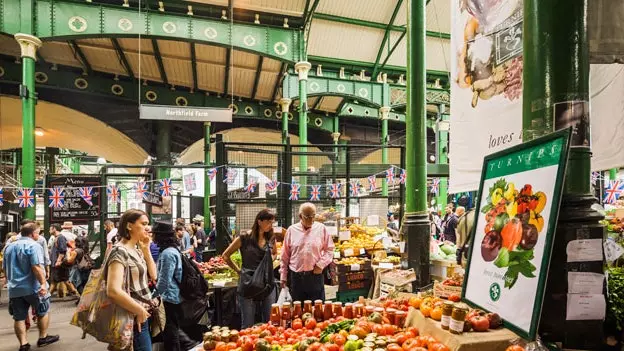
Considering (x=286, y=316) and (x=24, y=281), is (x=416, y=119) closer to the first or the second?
(x=286, y=316)

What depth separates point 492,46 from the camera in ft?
10.5

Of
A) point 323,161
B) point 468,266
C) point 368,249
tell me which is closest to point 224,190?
point 368,249

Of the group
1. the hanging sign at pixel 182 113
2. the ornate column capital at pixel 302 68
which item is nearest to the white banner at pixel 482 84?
the hanging sign at pixel 182 113

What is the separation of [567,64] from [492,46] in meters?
1.65

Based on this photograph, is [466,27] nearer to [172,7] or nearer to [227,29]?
[227,29]

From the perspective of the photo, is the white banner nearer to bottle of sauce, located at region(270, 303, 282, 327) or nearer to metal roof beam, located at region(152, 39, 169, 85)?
bottle of sauce, located at region(270, 303, 282, 327)

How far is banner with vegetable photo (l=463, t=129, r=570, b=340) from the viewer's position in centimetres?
141

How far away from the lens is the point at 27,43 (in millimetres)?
9047

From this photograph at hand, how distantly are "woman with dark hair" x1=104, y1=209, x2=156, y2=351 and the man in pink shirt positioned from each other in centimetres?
172

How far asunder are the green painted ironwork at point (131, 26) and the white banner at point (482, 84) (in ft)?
25.2

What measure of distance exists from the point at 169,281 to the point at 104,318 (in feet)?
3.43

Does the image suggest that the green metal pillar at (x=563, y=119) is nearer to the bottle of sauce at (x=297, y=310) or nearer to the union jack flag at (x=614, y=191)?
the bottle of sauce at (x=297, y=310)

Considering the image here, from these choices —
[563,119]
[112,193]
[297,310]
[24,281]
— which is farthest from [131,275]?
[112,193]

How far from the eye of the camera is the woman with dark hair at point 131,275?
10.2ft
